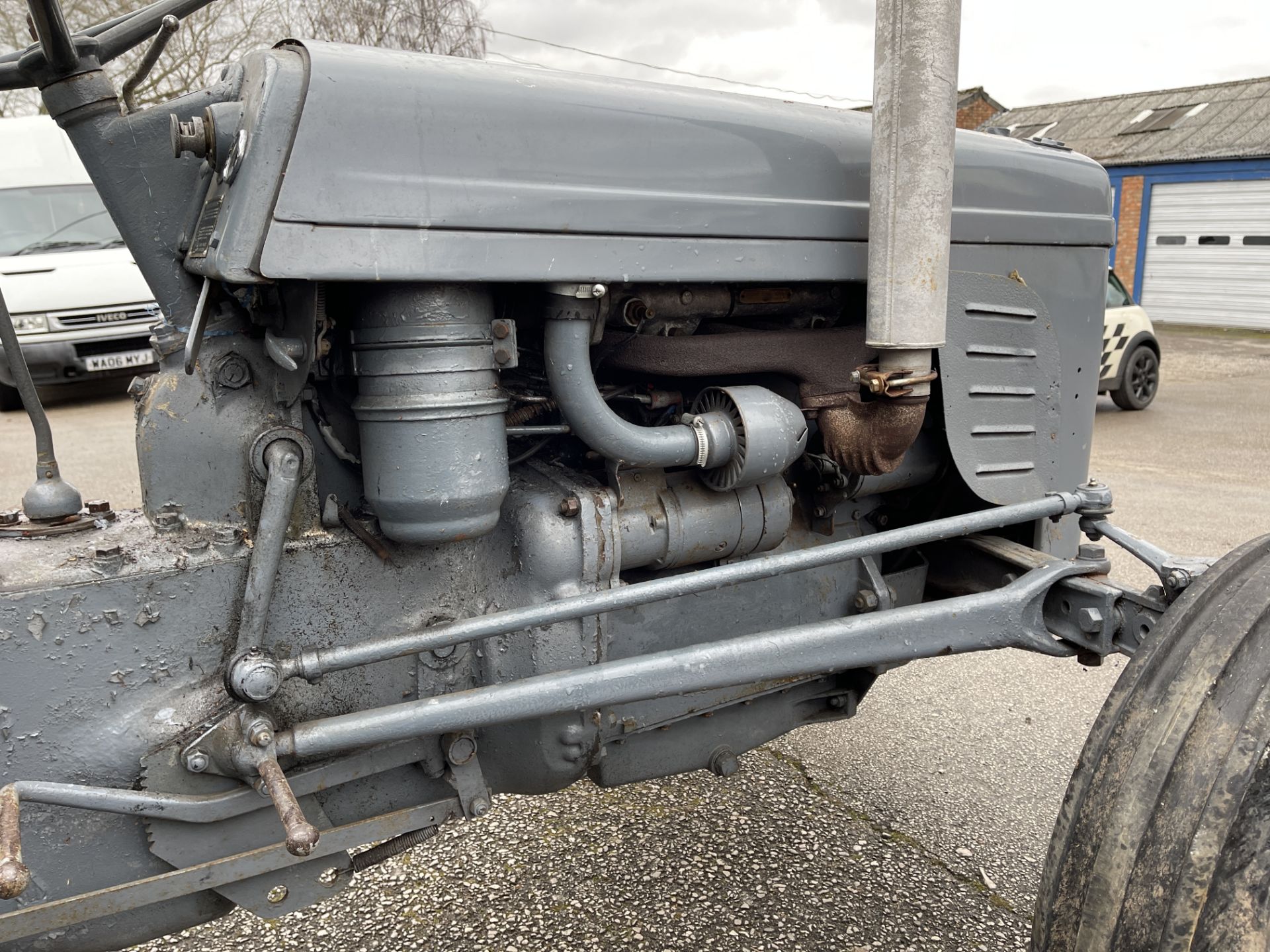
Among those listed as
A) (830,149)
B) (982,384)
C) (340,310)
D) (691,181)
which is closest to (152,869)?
(340,310)

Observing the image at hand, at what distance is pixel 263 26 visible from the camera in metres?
12.7

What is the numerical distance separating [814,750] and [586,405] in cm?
180

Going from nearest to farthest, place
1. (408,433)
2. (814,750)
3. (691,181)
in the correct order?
(408,433) < (691,181) < (814,750)

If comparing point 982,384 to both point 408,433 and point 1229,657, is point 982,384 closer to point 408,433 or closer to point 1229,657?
point 1229,657

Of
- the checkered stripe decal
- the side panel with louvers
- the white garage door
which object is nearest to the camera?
the side panel with louvers

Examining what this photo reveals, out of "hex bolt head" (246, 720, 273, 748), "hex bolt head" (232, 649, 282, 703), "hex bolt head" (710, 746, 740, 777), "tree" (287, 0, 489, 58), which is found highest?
"tree" (287, 0, 489, 58)

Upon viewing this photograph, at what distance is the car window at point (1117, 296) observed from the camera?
8.74 metres

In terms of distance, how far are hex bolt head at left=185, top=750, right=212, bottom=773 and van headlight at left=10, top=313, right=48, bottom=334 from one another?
7488mm

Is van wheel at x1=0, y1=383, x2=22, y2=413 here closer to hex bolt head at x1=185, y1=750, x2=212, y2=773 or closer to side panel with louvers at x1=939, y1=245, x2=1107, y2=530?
hex bolt head at x1=185, y1=750, x2=212, y2=773

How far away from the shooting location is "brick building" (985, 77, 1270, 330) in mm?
16500

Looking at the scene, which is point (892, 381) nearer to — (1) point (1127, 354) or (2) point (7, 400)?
(1) point (1127, 354)

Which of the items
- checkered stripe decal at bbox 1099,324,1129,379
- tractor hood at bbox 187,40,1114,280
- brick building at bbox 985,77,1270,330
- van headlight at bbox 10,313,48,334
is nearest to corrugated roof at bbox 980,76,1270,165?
brick building at bbox 985,77,1270,330

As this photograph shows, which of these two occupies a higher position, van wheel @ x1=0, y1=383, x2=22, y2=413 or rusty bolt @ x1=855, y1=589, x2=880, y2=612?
rusty bolt @ x1=855, y1=589, x2=880, y2=612

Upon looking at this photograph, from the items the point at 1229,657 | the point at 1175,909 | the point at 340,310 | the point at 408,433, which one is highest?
the point at 340,310
